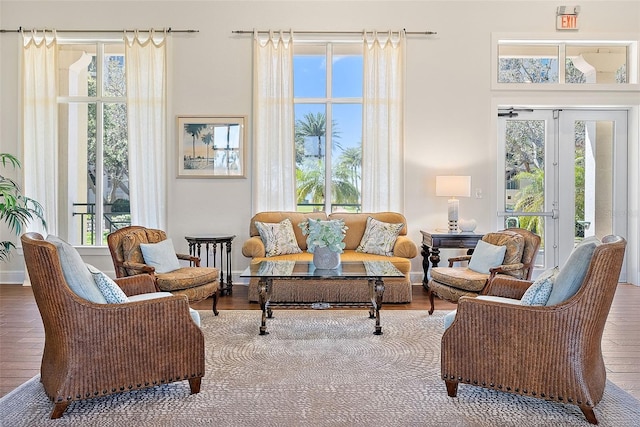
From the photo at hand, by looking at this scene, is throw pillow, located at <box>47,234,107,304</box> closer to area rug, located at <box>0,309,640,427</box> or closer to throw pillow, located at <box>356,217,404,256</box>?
area rug, located at <box>0,309,640,427</box>

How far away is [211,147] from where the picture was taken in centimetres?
570

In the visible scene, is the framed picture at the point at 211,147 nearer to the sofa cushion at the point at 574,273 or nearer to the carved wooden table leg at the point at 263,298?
the carved wooden table leg at the point at 263,298

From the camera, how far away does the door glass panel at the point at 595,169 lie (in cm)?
579

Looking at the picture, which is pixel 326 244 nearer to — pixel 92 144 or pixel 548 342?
pixel 548 342

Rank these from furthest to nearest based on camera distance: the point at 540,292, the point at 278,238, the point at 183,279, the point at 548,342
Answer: the point at 278,238 < the point at 183,279 < the point at 540,292 < the point at 548,342

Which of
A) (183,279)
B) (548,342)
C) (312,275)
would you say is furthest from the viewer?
(183,279)

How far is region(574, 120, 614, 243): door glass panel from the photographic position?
5.79 meters

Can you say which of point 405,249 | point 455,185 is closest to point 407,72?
point 455,185

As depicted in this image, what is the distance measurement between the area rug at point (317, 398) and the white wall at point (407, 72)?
2716 millimetres

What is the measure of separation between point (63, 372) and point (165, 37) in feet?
15.1

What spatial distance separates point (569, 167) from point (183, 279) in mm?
4995

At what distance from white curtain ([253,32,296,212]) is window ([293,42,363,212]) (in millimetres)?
199

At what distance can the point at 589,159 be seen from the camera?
19.0 feet

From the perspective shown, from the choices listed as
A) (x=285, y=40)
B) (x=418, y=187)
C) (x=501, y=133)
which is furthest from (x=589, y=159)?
(x=285, y=40)
